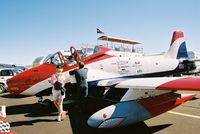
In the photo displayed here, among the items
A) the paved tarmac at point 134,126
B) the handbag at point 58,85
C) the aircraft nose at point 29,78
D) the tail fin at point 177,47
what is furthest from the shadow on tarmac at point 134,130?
the tail fin at point 177,47

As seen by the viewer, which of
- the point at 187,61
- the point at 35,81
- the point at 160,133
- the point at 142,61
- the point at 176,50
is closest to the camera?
the point at 160,133

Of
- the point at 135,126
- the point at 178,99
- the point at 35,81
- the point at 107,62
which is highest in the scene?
the point at 107,62

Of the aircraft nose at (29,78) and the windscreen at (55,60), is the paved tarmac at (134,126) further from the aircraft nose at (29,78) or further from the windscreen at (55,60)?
the windscreen at (55,60)

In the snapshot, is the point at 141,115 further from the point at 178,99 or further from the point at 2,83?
the point at 2,83

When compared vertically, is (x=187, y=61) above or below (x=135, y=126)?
above

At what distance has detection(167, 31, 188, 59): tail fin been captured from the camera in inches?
513

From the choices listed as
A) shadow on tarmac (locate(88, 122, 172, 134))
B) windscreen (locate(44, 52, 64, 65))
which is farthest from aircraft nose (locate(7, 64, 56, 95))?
shadow on tarmac (locate(88, 122, 172, 134))

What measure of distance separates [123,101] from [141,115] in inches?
26.6

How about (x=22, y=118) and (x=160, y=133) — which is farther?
(x=22, y=118)

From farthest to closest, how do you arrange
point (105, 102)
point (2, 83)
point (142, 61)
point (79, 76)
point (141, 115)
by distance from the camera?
point (2, 83), point (142, 61), point (105, 102), point (79, 76), point (141, 115)

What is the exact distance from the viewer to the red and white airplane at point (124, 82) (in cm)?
583

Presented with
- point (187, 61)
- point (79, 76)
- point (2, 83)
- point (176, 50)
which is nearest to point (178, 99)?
point (79, 76)

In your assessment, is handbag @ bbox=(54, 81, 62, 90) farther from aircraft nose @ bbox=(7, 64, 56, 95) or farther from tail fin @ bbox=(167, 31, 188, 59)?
tail fin @ bbox=(167, 31, 188, 59)

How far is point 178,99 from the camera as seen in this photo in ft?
22.3
